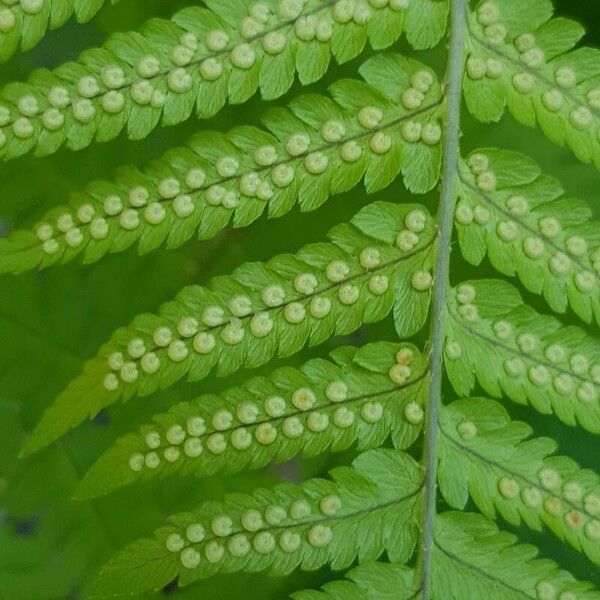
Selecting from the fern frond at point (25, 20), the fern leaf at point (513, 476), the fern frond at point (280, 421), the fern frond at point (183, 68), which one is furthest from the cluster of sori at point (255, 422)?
the fern frond at point (25, 20)

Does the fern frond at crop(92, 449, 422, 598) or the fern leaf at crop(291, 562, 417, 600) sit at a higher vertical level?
the fern frond at crop(92, 449, 422, 598)

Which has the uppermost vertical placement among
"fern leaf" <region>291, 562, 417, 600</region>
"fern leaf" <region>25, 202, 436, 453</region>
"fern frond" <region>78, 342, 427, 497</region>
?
"fern leaf" <region>25, 202, 436, 453</region>

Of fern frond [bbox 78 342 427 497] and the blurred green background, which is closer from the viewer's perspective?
fern frond [bbox 78 342 427 497]

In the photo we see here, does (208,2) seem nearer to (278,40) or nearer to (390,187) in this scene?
(278,40)

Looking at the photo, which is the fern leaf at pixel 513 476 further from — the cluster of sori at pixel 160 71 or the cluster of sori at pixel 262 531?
the cluster of sori at pixel 160 71

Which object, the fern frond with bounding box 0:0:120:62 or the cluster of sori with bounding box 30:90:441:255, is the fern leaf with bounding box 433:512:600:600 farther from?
the fern frond with bounding box 0:0:120:62

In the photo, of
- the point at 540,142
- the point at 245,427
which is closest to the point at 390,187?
the point at 540,142

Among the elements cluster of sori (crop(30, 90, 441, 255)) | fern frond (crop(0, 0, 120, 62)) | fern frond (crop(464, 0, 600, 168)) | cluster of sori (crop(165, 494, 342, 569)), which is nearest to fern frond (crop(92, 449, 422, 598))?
cluster of sori (crop(165, 494, 342, 569))
